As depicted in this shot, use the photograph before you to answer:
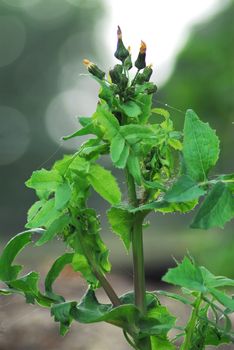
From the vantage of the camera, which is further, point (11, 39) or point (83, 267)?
point (11, 39)

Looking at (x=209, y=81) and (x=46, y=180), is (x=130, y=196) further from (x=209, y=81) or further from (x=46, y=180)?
(x=209, y=81)

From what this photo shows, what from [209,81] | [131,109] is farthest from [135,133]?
[209,81]

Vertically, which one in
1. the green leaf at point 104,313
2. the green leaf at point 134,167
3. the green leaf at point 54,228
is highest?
the green leaf at point 134,167

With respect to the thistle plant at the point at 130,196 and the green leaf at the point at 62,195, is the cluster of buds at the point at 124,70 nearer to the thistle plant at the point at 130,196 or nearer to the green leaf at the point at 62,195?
the thistle plant at the point at 130,196

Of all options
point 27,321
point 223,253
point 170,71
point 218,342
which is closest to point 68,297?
point 27,321

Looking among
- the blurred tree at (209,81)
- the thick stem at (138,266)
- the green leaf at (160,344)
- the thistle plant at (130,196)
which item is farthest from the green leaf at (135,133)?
the blurred tree at (209,81)

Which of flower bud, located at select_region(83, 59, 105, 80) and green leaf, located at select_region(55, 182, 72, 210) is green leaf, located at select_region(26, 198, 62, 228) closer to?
green leaf, located at select_region(55, 182, 72, 210)

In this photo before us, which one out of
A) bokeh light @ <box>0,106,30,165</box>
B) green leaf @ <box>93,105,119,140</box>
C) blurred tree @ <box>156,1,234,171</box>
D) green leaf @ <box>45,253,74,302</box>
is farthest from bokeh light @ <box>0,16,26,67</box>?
green leaf @ <box>93,105,119,140</box>

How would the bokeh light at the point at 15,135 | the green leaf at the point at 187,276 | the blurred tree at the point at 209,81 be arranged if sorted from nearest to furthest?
the green leaf at the point at 187,276 < the blurred tree at the point at 209,81 < the bokeh light at the point at 15,135
